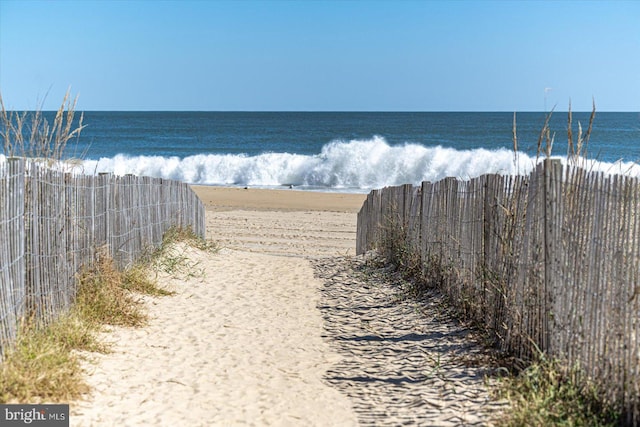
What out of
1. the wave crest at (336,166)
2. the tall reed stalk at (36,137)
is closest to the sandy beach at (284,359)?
the tall reed stalk at (36,137)

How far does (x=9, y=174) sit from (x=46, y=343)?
1315 mm

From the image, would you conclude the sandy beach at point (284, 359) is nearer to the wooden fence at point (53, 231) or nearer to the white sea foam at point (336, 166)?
the wooden fence at point (53, 231)

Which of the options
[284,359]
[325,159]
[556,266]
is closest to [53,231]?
[284,359]

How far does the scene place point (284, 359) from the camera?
661 cm

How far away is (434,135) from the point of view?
58.6 metres

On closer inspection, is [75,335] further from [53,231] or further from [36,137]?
[36,137]

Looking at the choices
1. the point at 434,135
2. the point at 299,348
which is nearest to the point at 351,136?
the point at 434,135

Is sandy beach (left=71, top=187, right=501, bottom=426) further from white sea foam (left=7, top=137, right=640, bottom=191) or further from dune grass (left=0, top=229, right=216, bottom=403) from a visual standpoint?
white sea foam (left=7, top=137, right=640, bottom=191)

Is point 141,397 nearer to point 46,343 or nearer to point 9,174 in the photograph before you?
point 46,343

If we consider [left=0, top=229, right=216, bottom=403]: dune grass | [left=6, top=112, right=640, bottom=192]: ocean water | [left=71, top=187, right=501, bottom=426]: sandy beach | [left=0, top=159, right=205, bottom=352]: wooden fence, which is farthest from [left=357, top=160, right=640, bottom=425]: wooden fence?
[left=6, top=112, right=640, bottom=192]: ocean water

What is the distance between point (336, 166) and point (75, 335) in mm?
31564

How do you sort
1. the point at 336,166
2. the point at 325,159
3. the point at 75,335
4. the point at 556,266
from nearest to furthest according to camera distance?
the point at 556,266, the point at 75,335, the point at 336,166, the point at 325,159

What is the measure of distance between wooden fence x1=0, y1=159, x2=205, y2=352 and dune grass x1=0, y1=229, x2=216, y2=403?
0.13 m

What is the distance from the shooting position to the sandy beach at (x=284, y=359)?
5105 mm
